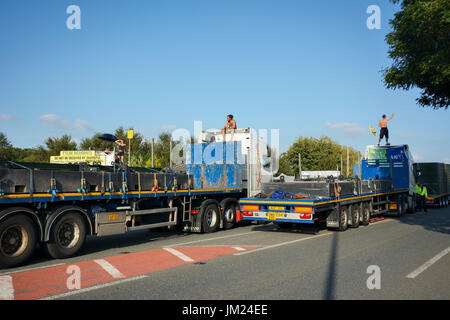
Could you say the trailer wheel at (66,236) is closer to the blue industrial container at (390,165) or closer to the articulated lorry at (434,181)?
the blue industrial container at (390,165)

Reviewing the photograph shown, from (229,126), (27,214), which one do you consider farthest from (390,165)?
(27,214)

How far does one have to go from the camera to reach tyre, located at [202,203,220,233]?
1250cm

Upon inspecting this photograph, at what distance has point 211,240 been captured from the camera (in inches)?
431

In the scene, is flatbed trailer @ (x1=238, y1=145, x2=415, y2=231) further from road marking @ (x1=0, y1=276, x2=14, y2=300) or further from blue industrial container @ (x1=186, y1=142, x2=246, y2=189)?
road marking @ (x1=0, y1=276, x2=14, y2=300)

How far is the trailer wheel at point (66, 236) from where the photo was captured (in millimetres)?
7961

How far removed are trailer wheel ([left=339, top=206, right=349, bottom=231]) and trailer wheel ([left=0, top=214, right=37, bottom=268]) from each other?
8.95m

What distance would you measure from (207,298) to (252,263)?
2.46m

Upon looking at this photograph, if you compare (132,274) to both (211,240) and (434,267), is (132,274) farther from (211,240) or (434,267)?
(434,267)

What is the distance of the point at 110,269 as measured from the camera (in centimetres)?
721

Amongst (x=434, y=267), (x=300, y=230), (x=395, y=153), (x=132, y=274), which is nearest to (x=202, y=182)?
(x=300, y=230)

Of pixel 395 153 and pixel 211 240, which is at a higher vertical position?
pixel 395 153

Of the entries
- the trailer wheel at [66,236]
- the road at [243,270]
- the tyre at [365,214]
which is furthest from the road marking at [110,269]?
the tyre at [365,214]

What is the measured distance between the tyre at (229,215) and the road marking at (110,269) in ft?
19.9

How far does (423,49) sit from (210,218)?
8.80 m
